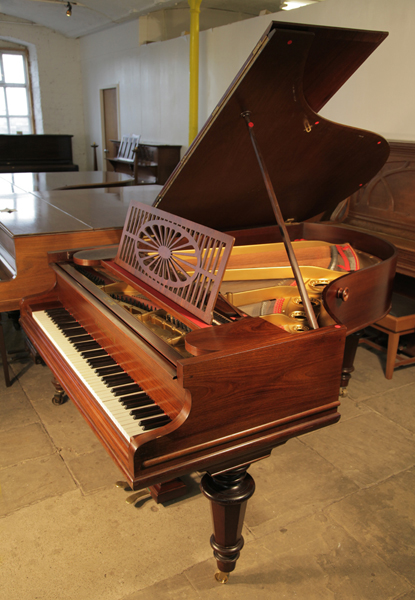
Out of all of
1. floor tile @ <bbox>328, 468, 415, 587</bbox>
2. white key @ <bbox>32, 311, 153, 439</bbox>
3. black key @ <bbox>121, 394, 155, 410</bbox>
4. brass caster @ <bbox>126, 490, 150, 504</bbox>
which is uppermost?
black key @ <bbox>121, 394, 155, 410</bbox>

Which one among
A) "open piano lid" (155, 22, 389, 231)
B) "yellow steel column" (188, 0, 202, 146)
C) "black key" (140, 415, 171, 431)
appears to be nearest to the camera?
"black key" (140, 415, 171, 431)

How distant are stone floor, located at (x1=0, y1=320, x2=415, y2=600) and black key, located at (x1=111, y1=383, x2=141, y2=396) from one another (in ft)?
2.55

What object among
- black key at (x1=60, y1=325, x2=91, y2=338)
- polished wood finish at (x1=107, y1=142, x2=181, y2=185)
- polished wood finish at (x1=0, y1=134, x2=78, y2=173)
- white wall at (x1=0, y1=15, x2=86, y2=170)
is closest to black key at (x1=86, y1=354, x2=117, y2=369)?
black key at (x1=60, y1=325, x2=91, y2=338)

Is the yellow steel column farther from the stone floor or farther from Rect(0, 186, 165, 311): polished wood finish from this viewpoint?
the stone floor

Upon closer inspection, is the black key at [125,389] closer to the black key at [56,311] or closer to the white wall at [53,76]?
the black key at [56,311]

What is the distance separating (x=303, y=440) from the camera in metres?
2.73

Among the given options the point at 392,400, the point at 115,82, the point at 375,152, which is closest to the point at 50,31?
the point at 115,82

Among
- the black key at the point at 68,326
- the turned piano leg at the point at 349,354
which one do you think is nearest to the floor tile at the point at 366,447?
the turned piano leg at the point at 349,354

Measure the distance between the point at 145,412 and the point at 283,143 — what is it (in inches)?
61.7

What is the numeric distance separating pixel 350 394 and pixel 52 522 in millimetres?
2049

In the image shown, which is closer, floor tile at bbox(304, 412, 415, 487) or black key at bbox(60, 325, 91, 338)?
black key at bbox(60, 325, 91, 338)

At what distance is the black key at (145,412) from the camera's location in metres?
1.51

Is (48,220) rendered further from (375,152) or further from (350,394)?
(350,394)

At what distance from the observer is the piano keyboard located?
1.49 metres
